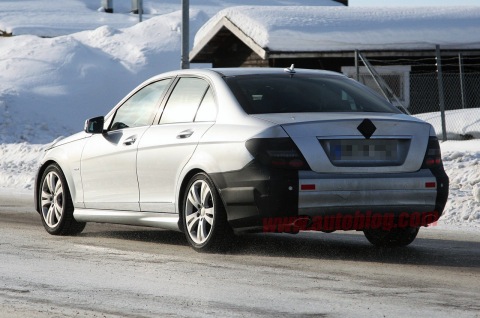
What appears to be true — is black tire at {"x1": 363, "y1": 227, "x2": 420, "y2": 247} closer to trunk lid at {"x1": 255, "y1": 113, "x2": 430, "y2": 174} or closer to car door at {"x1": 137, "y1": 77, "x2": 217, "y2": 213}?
trunk lid at {"x1": 255, "y1": 113, "x2": 430, "y2": 174}

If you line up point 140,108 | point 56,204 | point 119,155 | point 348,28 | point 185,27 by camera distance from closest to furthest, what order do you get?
point 119,155 → point 140,108 → point 56,204 → point 185,27 → point 348,28

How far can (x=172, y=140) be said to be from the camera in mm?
10203

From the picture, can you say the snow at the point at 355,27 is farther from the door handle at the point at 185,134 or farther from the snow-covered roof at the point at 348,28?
the door handle at the point at 185,134

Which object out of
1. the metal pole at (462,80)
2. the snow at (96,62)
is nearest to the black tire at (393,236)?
the snow at (96,62)

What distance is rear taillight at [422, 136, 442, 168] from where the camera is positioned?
9664 mm

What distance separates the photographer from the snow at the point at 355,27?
30870mm

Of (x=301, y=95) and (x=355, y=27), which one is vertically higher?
(x=301, y=95)

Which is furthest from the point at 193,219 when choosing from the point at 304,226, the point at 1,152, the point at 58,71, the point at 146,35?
the point at 146,35

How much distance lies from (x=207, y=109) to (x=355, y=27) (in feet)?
73.2

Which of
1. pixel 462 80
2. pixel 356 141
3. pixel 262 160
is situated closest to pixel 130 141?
pixel 262 160

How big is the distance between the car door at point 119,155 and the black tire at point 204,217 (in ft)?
2.84

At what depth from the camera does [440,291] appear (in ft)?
25.4

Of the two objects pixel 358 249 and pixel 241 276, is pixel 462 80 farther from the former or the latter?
pixel 241 276

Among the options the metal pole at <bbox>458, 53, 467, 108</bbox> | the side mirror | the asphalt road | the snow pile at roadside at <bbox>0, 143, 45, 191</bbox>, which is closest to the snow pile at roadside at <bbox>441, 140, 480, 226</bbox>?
the asphalt road
